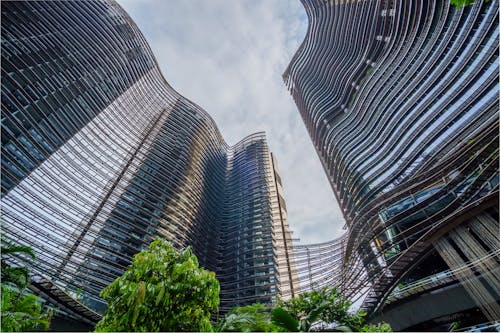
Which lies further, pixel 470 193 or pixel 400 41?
pixel 400 41

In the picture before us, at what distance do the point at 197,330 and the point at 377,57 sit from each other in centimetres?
5398

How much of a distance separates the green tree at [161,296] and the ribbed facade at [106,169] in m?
17.7

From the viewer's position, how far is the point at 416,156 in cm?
3022

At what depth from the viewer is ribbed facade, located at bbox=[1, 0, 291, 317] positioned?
26.0 metres

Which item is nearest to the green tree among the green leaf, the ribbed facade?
the green leaf

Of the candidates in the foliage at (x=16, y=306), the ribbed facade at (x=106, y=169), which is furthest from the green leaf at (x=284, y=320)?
the ribbed facade at (x=106, y=169)

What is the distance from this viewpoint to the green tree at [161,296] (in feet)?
17.5

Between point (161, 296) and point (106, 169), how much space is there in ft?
119

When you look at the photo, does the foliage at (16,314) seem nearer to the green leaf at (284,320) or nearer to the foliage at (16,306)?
the foliage at (16,306)

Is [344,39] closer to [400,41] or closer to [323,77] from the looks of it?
[323,77]

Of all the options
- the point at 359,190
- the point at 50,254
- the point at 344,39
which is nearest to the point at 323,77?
the point at 344,39

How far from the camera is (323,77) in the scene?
6184 centimetres

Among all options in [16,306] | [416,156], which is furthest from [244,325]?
[416,156]

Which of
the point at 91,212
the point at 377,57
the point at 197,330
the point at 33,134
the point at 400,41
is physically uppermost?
the point at 377,57
